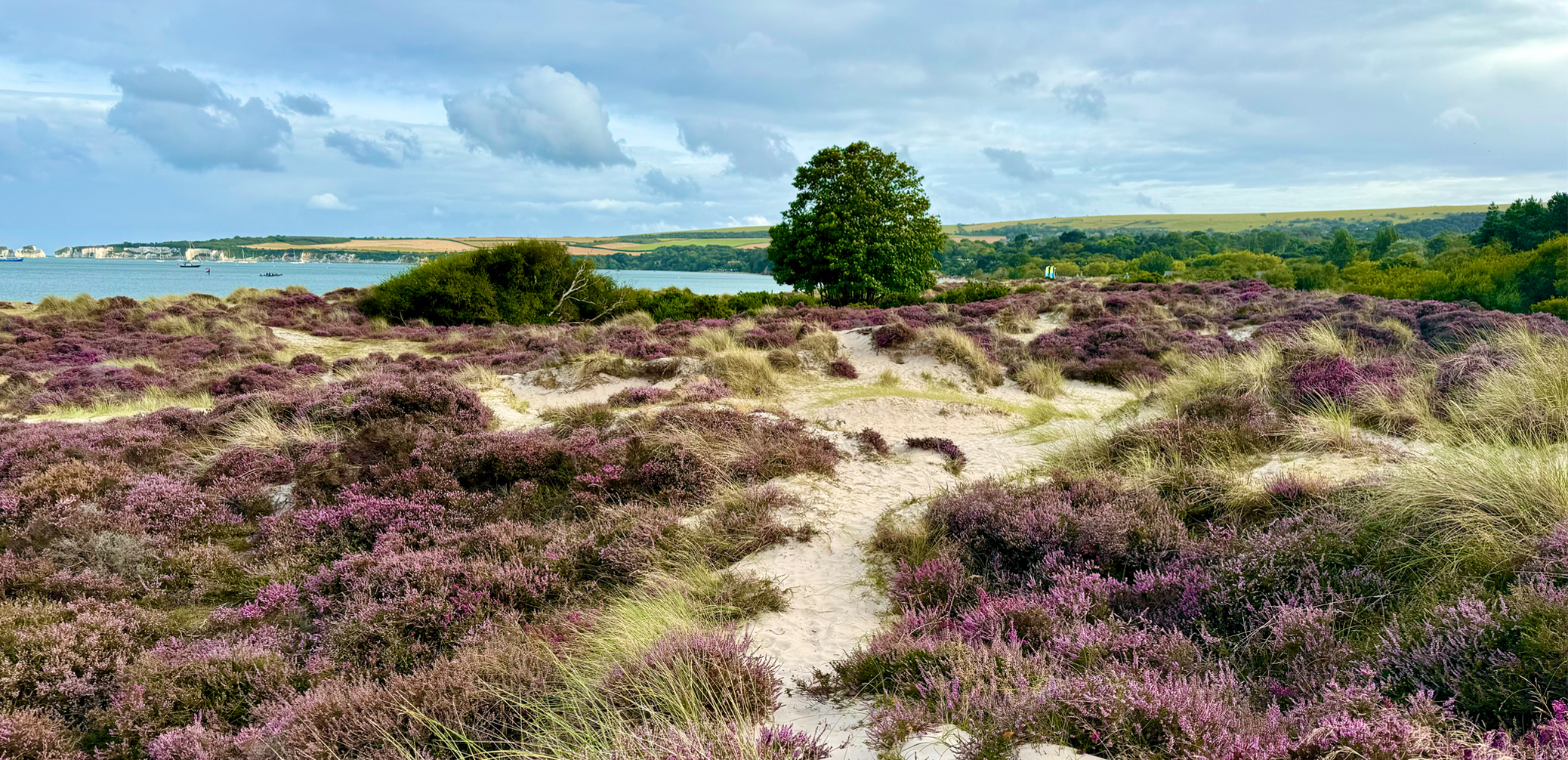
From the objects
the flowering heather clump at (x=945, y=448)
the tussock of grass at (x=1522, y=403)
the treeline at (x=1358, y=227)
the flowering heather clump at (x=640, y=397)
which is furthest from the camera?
the treeline at (x=1358, y=227)

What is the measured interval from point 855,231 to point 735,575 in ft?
76.8

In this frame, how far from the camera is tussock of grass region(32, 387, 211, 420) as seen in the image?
10.9 m

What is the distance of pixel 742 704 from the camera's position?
10.5 ft

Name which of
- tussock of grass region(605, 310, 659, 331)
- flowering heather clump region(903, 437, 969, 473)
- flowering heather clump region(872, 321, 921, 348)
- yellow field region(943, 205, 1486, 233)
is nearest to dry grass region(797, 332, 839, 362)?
flowering heather clump region(872, 321, 921, 348)

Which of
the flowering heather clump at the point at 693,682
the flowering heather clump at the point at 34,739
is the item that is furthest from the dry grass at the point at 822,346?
the flowering heather clump at the point at 34,739

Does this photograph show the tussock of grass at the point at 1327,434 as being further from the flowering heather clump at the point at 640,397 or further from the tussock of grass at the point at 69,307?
the tussock of grass at the point at 69,307

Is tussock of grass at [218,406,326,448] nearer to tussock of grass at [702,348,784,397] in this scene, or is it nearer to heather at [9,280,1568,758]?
heather at [9,280,1568,758]

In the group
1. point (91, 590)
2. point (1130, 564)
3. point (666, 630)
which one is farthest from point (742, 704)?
point (91, 590)

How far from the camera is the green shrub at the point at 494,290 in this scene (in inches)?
997

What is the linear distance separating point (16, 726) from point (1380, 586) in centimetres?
683

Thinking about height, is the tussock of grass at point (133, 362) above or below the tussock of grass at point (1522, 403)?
above

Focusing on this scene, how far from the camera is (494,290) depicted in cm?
2564

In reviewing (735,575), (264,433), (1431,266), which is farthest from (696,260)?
(735,575)

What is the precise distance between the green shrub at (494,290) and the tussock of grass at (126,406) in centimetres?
1274
